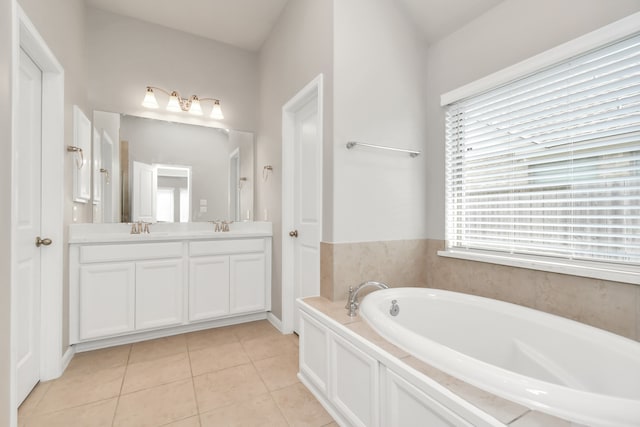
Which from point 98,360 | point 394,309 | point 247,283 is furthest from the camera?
point 247,283

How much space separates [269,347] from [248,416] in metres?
0.80

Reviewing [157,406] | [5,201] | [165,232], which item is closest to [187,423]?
[157,406]

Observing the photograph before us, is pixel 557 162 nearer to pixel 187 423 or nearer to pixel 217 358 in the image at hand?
pixel 187 423

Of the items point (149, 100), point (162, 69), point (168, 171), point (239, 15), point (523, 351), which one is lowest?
point (523, 351)

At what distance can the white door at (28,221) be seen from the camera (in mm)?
1594

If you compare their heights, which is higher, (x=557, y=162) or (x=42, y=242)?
(x=557, y=162)

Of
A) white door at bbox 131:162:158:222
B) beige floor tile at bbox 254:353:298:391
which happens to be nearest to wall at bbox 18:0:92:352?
white door at bbox 131:162:158:222

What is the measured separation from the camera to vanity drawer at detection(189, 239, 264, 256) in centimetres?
258

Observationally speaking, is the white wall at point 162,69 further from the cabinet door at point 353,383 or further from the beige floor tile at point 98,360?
the cabinet door at point 353,383

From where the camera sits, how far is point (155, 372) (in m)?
1.97

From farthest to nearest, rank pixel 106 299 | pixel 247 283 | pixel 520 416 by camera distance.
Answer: pixel 247 283 < pixel 106 299 < pixel 520 416

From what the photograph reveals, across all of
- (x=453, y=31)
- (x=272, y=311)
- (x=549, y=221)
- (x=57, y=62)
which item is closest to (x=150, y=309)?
(x=272, y=311)

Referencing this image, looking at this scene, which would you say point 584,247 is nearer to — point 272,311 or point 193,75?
point 272,311

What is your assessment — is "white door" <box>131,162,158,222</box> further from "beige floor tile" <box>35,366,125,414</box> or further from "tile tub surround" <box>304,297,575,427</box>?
"tile tub surround" <box>304,297,575,427</box>
